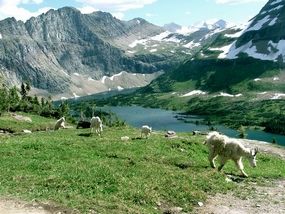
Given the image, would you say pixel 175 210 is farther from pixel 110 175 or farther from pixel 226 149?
pixel 226 149

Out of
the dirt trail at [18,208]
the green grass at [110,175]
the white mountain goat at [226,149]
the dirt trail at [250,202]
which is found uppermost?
the white mountain goat at [226,149]

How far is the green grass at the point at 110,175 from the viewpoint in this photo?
27328mm

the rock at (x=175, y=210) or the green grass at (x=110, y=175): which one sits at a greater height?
the green grass at (x=110, y=175)

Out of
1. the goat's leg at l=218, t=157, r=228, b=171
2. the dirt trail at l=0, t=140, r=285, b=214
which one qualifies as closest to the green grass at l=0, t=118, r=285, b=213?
the dirt trail at l=0, t=140, r=285, b=214

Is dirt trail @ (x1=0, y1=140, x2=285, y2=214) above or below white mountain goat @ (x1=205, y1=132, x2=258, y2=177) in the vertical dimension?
below

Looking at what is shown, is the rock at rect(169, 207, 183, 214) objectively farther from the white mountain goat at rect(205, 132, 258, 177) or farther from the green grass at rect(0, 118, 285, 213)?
the white mountain goat at rect(205, 132, 258, 177)

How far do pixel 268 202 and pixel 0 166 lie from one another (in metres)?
18.9

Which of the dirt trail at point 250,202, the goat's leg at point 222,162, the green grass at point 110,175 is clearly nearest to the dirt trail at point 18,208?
the green grass at point 110,175

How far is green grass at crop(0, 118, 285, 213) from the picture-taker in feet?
89.7

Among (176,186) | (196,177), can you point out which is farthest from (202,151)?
(176,186)

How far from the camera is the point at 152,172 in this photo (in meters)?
33.5

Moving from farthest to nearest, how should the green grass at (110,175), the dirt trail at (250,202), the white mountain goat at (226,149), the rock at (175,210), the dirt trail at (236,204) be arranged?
the white mountain goat at (226,149) < the dirt trail at (250,202) < the green grass at (110,175) < the rock at (175,210) < the dirt trail at (236,204)

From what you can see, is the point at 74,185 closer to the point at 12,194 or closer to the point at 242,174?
the point at 12,194

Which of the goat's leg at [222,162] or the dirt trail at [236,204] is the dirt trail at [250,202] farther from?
the goat's leg at [222,162]
